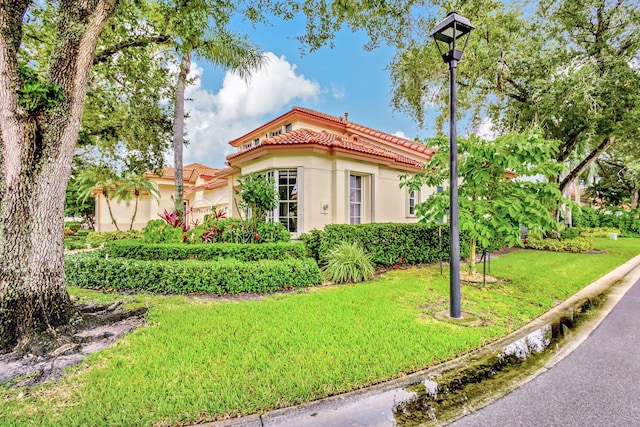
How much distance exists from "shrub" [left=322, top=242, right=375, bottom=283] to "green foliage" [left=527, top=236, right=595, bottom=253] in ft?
37.1

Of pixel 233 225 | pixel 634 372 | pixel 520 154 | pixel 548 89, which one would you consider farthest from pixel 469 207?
pixel 548 89

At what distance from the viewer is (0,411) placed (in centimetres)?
264

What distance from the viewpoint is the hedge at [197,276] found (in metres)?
6.75

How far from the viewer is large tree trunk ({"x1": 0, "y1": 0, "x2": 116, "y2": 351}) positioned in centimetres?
409

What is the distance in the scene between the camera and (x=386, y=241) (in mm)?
9492

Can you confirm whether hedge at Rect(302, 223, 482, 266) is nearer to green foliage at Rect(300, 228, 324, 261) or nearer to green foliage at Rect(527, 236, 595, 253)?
green foliage at Rect(300, 228, 324, 261)

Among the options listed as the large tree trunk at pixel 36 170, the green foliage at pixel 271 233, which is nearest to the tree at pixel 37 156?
the large tree trunk at pixel 36 170

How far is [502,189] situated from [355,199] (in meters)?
5.13

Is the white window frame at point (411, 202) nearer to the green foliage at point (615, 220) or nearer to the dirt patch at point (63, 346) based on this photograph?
the dirt patch at point (63, 346)

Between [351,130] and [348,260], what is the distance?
8.22 m

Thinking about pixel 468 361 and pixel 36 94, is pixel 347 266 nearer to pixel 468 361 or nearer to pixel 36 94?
pixel 468 361

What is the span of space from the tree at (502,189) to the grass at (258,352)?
1547 mm

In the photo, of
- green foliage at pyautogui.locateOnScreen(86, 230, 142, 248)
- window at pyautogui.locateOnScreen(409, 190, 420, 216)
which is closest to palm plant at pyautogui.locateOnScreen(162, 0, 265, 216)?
green foliage at pyautogui.locateOnScreen(86, 230, 142, 248)

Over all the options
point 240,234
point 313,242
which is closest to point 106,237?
point 240,234
